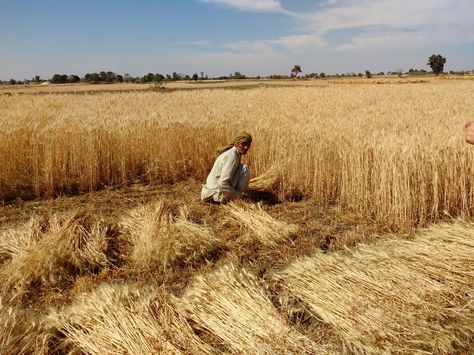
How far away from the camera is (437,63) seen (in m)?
72.9

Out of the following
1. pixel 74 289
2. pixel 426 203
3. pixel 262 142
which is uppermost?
pixel 262 142

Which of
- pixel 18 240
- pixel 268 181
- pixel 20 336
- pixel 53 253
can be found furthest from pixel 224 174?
pixel 20 336

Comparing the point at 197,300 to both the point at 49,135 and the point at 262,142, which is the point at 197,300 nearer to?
the point at 262,142

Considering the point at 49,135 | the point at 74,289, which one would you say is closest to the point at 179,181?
the point at 49,135

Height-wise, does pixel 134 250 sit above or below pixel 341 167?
below

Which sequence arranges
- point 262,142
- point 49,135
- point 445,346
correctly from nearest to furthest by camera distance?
point 445,346
point 49,135
point 262,142

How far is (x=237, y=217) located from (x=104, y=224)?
156 centimetres

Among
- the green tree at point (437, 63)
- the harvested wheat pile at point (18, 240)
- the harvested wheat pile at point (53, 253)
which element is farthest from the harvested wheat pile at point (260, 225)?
the green tree at point (437, 63)

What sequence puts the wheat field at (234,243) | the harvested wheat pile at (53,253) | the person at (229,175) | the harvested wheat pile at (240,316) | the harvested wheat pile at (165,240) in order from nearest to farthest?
1. the harvested wheat pile at (240,316)
2. the wheat field at (234,243)
3. the harvested wheat pile at (53,253)
4. the harvested wheat pile at (165,240)
5. the person at (229,175)

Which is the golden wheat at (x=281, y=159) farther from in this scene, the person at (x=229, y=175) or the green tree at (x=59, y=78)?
the green tree at (x=59, y=78)

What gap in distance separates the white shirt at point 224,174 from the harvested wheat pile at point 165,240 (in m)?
0.90

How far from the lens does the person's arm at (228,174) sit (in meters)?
5.04

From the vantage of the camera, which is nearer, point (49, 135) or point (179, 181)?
point (49, 135)

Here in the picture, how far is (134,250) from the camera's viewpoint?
148 inches
